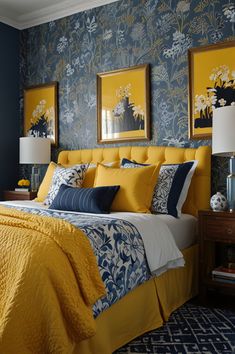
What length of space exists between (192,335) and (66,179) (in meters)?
1.67

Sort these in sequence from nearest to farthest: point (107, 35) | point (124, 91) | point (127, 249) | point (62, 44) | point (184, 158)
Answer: point (127, 249), point (184, 158), point (124, 91), point (107, 35), point (62, 44)

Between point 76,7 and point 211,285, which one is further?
point 76,7

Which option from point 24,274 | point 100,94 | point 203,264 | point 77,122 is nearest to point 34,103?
point 77,122

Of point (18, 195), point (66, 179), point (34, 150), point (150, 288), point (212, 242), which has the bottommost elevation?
point (150, 288)

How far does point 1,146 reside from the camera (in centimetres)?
455

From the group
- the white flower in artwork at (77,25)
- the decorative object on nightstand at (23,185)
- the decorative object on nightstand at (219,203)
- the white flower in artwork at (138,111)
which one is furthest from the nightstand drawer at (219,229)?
the white flower in artwork at (77,25)

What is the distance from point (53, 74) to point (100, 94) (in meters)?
0.80

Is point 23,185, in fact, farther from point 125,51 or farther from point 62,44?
point 125,51

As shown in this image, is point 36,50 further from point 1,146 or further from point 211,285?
point 211,285

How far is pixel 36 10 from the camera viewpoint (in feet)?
14.5

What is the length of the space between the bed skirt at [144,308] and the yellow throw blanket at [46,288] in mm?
241

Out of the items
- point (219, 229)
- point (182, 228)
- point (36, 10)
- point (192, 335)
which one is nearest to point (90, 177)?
point (182, 228)

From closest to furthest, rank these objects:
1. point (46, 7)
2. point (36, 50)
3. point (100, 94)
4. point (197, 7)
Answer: point (197, 7), point (100, 94), point (46, 7), point (36, 50)

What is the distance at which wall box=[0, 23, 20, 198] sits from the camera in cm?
456
